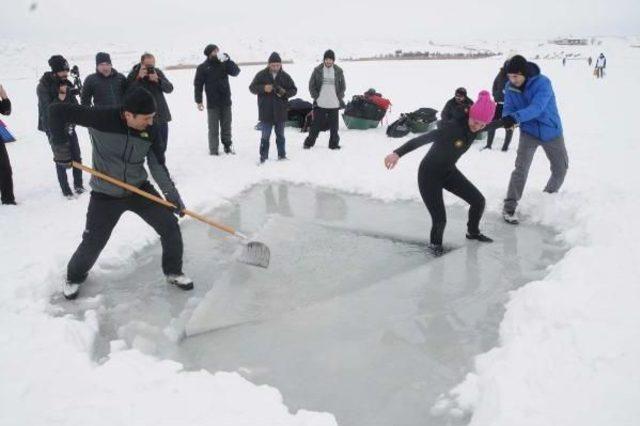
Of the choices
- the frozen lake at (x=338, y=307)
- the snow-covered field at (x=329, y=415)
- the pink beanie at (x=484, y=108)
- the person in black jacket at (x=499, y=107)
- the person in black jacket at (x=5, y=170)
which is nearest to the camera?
the snow-covered field at (x=329, y=415)

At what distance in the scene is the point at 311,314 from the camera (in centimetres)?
327

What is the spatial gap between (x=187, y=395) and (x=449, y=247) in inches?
108

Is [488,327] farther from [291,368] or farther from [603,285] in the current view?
[291,368]

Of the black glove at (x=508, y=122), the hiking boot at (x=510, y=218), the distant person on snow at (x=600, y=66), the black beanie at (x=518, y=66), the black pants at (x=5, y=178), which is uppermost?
the distant person on snow at (x=600, y=66)

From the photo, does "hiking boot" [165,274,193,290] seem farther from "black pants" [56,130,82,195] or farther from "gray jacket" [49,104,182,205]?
"black pants" [56,130,82,195]

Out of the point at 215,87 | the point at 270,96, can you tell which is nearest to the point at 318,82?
the point at 270,96

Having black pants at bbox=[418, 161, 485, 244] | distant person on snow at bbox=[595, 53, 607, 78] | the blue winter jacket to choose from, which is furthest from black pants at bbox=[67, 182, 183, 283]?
distant person on snow at bbox=[595, 53, 607, 78]

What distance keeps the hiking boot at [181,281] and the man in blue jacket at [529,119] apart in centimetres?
316

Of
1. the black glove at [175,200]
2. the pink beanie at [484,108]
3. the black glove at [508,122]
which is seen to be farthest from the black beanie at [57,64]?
the black glove at [508,122]

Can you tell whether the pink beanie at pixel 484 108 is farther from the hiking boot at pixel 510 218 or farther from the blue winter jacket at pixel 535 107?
the hiking boot at pixel 510 218

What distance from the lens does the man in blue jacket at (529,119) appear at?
4.30 meters

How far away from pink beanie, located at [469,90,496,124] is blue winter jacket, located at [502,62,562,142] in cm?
86

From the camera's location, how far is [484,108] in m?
3.56

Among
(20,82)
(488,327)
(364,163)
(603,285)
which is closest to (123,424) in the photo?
(488,327)
